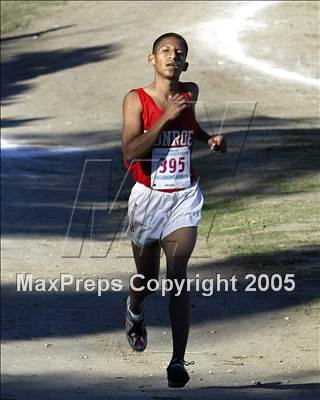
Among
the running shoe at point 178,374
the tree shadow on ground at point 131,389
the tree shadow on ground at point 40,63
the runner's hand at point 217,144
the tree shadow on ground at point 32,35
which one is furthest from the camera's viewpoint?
the tree shadow on ground at point 32,35

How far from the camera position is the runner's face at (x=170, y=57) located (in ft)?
23.5

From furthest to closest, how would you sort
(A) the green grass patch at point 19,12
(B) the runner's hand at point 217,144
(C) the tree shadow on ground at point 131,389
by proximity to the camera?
(A) the green grass patch at point 19,12, (C) the tree shadow on ground at point 131,389, (B) the runner's hand at point 217,144

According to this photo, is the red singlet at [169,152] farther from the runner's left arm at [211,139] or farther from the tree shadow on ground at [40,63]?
the tree shadow on ground at [40,63]

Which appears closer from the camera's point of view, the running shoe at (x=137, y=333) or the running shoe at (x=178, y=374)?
the running shoe at (x=178, y=374)

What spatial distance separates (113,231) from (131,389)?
8578 millimetres

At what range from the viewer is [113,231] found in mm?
17172

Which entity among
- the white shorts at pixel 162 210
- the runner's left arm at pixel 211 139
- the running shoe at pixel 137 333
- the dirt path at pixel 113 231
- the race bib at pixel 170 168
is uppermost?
the runner's left arm at pixel 211 139

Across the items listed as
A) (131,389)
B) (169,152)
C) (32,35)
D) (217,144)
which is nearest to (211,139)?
(217,144)

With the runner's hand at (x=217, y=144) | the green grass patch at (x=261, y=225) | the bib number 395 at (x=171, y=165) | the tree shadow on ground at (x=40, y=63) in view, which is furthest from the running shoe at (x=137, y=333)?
the tree shadow on ground at (x=40, y=63)

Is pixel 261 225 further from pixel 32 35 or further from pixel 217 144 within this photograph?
pixel 32 35

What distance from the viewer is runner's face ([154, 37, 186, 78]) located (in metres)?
7.15

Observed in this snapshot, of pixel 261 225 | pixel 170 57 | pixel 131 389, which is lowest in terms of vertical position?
pixel 261 225

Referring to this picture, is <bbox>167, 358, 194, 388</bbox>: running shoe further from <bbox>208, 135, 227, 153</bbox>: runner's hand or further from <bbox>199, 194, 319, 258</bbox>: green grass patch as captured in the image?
<bbox>199, 194, 319, 258</bbox>: green grass patch

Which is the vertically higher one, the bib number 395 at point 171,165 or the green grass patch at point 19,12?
the bib number 395 at point 171,165
